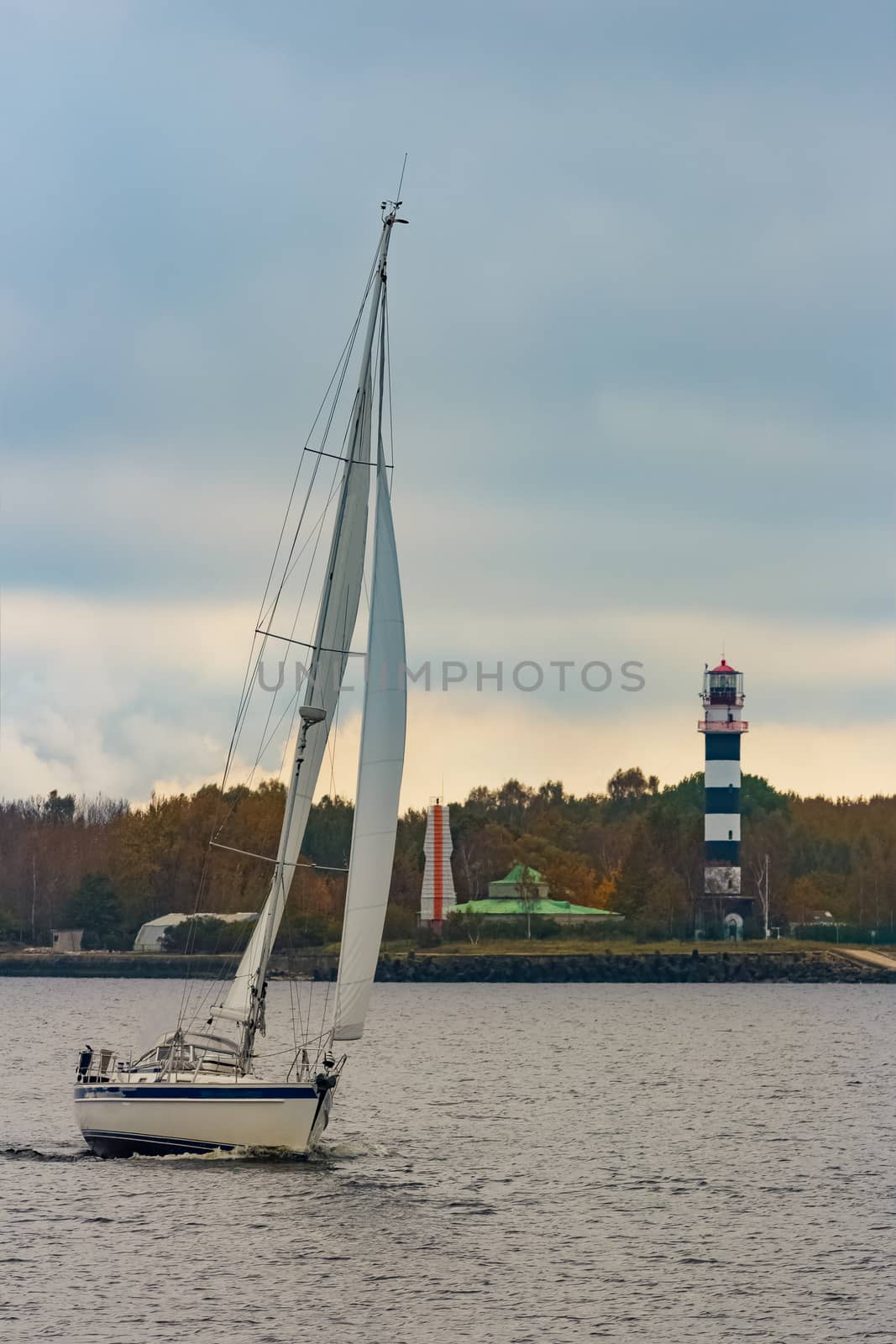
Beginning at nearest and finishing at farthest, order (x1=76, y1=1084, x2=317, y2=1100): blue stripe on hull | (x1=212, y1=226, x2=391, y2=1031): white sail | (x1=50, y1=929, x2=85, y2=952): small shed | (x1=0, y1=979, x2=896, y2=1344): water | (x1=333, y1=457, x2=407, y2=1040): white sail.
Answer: (x1=0, y1=979, x2=896, y2=1344): water, (x1=333, y1=457, x2=407, y2=1040): white sail, (x1=76, y1=1084, x2=317, y2=1100): blue stripe on hull, (x1=212, y1=226, x2=391, y2=1031): white sail, (x1=50, y1=929, x2=85, y2=952): small shed

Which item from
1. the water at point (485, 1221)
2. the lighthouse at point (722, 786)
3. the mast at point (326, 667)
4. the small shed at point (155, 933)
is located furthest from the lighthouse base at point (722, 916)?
the mast at point (326, 667)

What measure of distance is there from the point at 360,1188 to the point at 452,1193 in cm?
186

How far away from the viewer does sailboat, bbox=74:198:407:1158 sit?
116 feet

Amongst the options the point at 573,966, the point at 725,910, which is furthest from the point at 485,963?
the point at 725,910

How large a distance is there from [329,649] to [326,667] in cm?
35

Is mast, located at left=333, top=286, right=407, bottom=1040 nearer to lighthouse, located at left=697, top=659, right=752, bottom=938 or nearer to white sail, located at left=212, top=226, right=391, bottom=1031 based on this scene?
white sail, located at left=212, top=226, right=391, bottom=1031

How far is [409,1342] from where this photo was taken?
26719mm

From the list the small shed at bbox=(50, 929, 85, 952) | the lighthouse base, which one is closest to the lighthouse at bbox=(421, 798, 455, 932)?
the lighthouse base

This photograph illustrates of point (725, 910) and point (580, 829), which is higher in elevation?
point (580, 829)

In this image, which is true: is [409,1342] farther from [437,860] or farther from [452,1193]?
[437,860]

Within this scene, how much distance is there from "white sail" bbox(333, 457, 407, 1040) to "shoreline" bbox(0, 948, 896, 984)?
353 feet

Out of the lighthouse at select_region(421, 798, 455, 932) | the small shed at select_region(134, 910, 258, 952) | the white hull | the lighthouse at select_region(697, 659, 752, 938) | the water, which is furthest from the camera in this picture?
the small shed at select_region(134, 910, 258, 952)

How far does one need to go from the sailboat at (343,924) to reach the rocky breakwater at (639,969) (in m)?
107

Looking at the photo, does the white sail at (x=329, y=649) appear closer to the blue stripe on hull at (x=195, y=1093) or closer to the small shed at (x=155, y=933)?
the blue stripe on hull at (x=195, y=1093)
